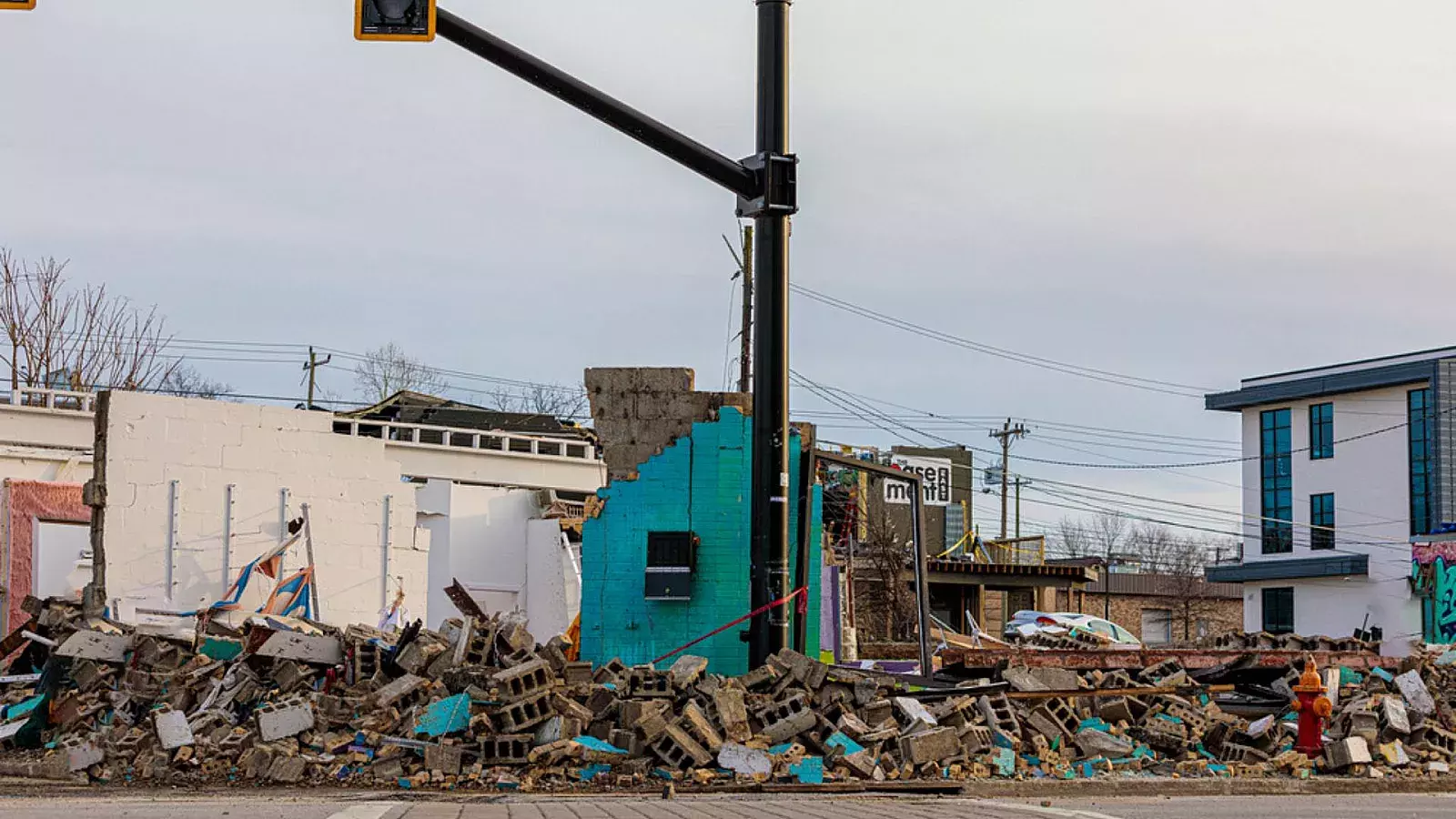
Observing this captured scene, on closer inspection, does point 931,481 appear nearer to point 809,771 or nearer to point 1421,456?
point 1421,456

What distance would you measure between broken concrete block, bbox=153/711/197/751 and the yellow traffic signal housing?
618 cm

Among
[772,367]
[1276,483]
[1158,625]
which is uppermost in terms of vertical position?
[1276,483]

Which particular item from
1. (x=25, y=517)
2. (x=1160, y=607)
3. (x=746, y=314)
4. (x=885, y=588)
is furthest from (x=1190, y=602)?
(x=25, y=517)

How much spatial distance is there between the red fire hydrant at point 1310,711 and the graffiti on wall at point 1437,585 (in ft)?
106

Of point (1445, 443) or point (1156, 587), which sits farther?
point (1156, 587)

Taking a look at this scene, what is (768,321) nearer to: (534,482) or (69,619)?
(69,619)

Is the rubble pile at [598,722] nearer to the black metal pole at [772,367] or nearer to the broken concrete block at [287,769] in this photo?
the broken concrete block at [287,769]

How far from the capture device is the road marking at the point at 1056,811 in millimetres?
9172

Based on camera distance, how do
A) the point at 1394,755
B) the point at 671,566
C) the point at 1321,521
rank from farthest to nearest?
the point at 1321,521, the point at 671,566, the point at 1394,755

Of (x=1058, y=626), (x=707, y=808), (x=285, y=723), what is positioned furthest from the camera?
(x=1058, y=626)

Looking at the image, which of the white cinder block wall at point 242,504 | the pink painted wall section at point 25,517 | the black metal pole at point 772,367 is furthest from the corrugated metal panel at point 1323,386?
the black metal pole at point 772,367

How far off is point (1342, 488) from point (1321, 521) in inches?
53.8

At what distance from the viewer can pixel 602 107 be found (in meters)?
12.9

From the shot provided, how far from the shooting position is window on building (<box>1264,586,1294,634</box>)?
52.7 metres
